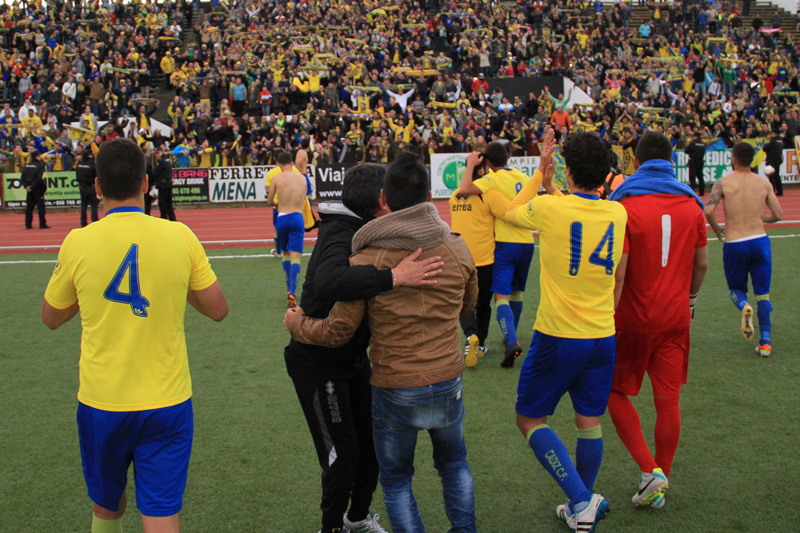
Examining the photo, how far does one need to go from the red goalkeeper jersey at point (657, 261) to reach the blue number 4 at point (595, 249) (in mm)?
298

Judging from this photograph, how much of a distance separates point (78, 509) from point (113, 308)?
1.85 m

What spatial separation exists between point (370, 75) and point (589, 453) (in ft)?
83.2

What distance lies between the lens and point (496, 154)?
613cm

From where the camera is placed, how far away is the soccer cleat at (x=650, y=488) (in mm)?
3750

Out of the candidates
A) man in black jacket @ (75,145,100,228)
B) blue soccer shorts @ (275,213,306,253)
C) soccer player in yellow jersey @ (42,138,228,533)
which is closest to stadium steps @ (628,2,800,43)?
man in black jacket @ (75,145,100,228)

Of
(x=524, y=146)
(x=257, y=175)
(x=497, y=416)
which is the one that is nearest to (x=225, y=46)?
(x=257, y=175)

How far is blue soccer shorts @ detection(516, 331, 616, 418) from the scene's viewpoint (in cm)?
343

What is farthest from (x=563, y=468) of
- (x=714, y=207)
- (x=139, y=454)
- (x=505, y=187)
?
(x=714, y=207)

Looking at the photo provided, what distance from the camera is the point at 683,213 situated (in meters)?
3.78

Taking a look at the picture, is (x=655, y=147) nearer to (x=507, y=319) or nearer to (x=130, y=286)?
(x=507, y=319)

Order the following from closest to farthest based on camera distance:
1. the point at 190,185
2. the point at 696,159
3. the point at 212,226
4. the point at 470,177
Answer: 1. the point at 470,177
2. the point at 212,226
3. the point at 696,159
4. the point at 190,185

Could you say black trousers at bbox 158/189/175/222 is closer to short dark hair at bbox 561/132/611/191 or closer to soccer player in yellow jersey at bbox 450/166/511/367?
soccer player in yellow jersey at bbox 450/166/511/367

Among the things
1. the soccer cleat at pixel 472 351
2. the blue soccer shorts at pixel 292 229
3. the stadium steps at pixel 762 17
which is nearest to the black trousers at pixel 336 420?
the soccer cleat at pixel 472 351

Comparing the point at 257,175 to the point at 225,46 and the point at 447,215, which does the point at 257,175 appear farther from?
the point at 225,46
